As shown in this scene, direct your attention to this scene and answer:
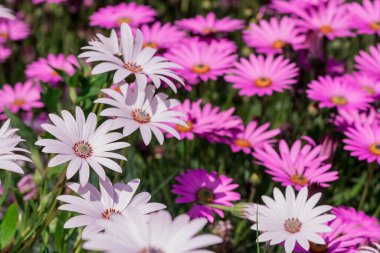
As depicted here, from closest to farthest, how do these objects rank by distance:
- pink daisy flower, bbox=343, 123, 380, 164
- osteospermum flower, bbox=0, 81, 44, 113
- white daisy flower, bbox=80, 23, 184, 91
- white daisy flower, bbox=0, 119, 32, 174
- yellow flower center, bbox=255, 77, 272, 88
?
white daisy flower, bbox=0, 119, 32, 174
white daisy flower, bbox=80, 23, 184, 91
pink daisy flower, bbox=343, 123, 380, 164
yellow flower center, bbox=255, 77, 272, 88
osteospermum flower, bbox=0, 81, 44, 113

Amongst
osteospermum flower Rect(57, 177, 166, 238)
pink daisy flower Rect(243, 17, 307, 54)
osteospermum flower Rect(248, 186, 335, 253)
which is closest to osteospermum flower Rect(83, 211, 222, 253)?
osteospermum flower Rect(57, 177, 166, 238)

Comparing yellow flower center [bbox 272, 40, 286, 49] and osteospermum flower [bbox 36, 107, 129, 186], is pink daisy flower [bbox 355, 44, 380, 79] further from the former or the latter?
osteospermum flower [bbox 36, 107, 129, 186]

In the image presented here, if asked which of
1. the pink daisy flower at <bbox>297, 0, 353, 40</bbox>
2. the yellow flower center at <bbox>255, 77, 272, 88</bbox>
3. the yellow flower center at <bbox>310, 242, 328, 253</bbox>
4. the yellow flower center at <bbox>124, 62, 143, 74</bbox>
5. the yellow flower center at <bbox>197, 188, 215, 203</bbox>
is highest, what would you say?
the yellow flower center at <bbox>124, 62, 143, 74</bbox>

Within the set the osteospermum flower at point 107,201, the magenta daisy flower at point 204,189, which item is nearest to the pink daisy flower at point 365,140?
the magenta daisy flower at point 204,189

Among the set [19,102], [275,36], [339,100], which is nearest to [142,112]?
[339,100]

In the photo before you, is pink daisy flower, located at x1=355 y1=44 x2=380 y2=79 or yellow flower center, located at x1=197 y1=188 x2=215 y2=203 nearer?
yellow flower center, located at x1=197 y1=188 x2=215 y2=203

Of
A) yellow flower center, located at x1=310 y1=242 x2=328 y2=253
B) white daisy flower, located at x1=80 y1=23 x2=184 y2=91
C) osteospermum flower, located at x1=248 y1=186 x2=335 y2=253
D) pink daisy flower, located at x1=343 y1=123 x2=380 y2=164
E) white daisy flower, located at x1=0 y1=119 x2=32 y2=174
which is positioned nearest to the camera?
A: white daisy flower, located at x1=0 y1=119 x2=32 y2=174

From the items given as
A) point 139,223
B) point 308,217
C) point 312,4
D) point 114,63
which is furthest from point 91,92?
point 312,4
